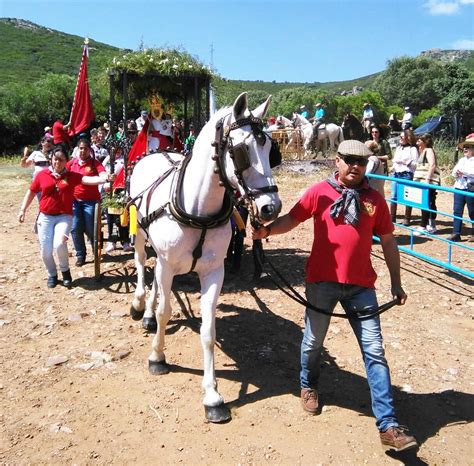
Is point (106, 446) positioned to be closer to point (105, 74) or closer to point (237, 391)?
point (237, 391)

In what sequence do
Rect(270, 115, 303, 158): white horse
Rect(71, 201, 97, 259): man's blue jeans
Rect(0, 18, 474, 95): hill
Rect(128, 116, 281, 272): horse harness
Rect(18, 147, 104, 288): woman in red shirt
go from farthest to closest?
Rect(0, 18, 474, 95): hill, Rect(270, 115, 303, 158): white horse, Rect(71, 201, 97, 259): man's blue jeans, Rect(18, 147, 104, 288): woman in red shirt, Rect(128, 116, 281, 272): horse harness

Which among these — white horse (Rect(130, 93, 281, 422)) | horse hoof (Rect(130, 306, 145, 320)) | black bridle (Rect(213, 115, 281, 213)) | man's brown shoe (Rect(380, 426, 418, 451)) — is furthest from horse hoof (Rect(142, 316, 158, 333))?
man's brown shoe (Rect(380, 426, 418, 451))

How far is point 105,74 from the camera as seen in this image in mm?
6500

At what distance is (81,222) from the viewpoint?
732 cm

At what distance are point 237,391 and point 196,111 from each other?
4234 millimetres

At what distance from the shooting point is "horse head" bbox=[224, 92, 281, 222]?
3053 millimetres

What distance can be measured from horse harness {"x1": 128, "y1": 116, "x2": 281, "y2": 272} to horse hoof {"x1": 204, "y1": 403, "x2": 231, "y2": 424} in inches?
42.1

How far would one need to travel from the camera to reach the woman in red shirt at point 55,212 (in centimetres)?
632

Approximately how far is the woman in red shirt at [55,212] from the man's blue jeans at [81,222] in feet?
2.50

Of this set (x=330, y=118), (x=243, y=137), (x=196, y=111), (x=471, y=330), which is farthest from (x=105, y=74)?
(x=330, y=118)

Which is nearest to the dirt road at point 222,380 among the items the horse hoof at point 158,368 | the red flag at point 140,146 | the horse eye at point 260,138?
the horse hoof at point 158,368

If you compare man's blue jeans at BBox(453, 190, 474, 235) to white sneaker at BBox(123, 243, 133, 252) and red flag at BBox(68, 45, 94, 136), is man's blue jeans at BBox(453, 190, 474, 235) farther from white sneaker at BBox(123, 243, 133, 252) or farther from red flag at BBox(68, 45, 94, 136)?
red flag at BBox(68, 45, 94, 136)

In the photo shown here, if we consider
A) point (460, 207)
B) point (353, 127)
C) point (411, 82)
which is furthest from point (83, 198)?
point (411, 82)

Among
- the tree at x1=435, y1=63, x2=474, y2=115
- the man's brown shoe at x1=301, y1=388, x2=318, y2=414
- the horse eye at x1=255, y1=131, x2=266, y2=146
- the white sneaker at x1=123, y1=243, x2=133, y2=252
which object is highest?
the tree at x1=435, y1=63, x2=474, y2=115
